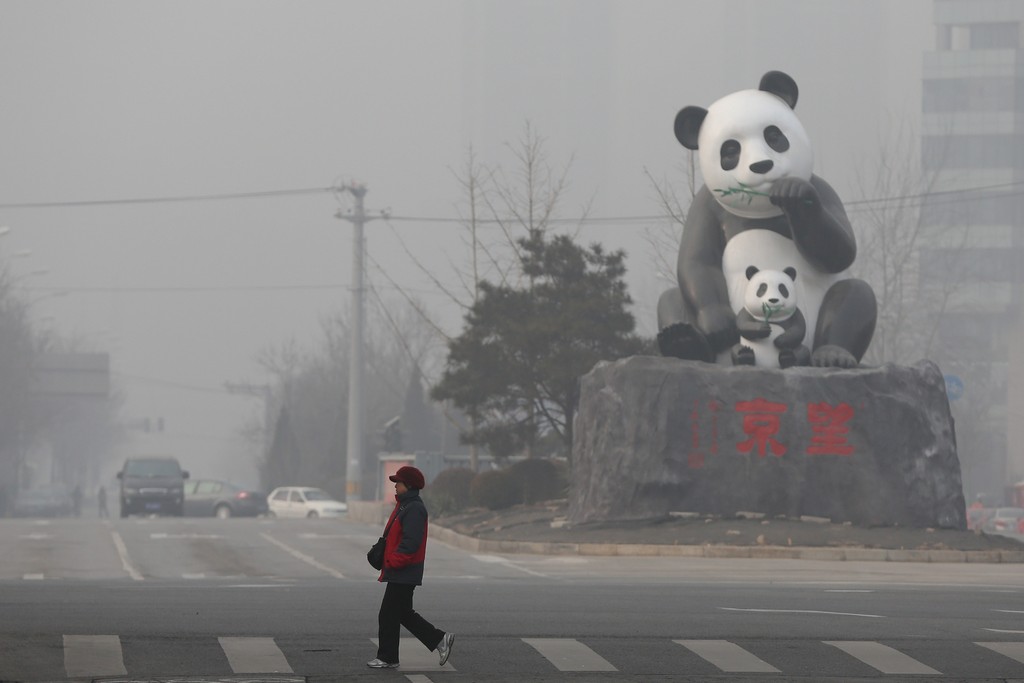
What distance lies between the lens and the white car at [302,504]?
49994 mm

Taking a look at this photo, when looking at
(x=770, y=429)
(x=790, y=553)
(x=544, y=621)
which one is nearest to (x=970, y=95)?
(x=770, y=429)

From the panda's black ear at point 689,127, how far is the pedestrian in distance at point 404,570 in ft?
49.9

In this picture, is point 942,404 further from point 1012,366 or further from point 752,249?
point 1012,366

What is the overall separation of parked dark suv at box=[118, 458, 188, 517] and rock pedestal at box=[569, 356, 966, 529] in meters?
25.6

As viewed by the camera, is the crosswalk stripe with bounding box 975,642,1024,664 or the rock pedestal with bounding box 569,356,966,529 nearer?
the crosswalk stripe with bounding box 975,642,1024,664

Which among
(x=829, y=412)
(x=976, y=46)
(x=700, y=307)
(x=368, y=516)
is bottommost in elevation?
(x=368, y=516)

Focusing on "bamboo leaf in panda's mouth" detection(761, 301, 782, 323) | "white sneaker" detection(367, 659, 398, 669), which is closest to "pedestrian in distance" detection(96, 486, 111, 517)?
"bamboo leaf in panda's mouth" detection(761, 301, 782, 323)

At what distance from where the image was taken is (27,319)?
8150 cm

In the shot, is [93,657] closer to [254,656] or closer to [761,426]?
[254,656]

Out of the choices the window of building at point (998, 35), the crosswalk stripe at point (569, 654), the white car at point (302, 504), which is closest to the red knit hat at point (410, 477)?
the crosswalk stripe at point (569, 654)

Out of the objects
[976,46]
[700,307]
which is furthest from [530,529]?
[976,46]

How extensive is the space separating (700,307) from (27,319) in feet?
209

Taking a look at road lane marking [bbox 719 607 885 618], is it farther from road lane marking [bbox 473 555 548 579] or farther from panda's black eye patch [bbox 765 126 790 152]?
panda's black eye patch [bbox 765 126 790 152]

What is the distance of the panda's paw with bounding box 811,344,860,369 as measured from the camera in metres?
23.3
